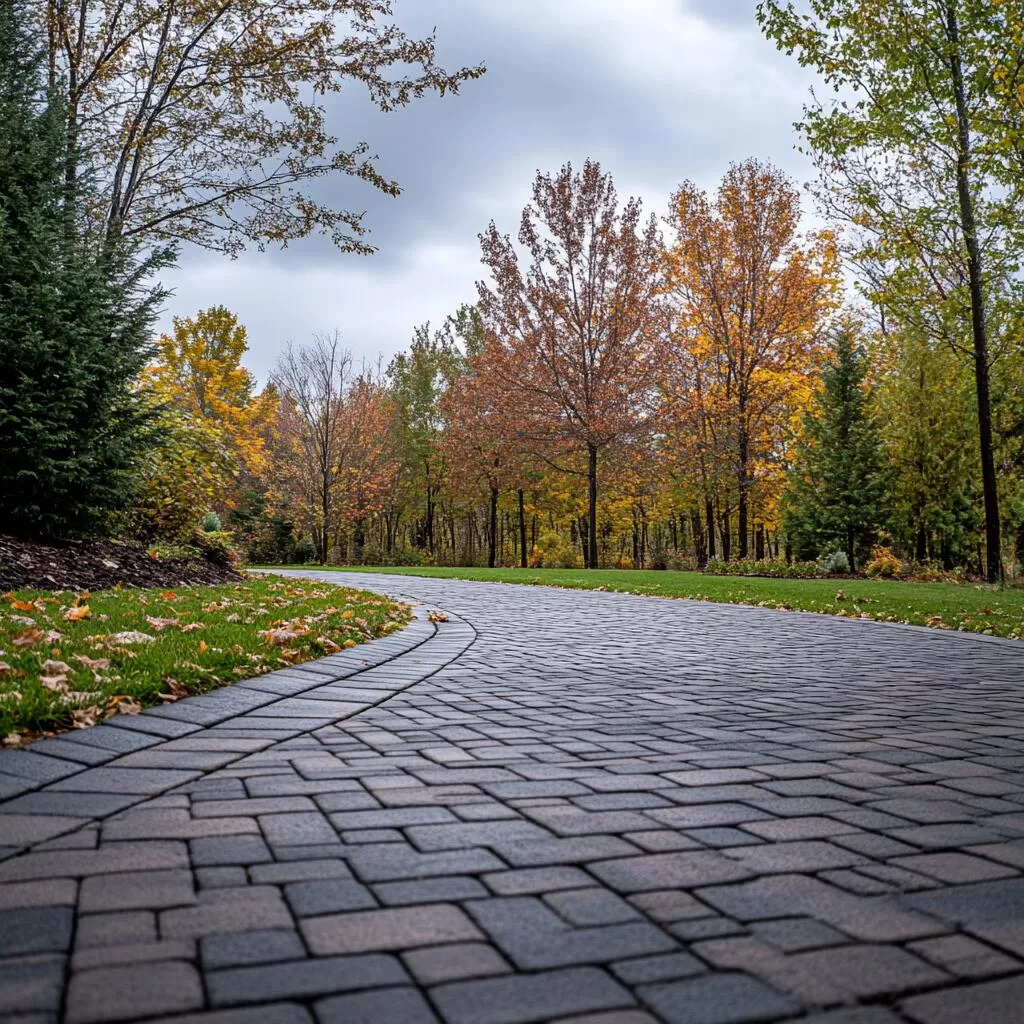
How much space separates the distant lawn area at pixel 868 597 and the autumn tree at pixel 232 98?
26.8ft

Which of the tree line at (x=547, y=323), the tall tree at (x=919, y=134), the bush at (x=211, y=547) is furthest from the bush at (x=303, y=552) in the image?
the tall tree at (x=919, y=134)

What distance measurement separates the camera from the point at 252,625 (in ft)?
19.7

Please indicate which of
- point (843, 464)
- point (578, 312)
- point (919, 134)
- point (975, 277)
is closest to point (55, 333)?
point (919, 134)

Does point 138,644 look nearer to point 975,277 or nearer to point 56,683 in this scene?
point 56,683

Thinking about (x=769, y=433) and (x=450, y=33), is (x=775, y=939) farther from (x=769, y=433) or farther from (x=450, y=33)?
(x=769, y=433)

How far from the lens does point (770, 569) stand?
19672mm

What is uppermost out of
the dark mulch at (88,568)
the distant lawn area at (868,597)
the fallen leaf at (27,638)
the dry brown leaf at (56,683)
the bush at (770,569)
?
the dark mulch at (88,568)

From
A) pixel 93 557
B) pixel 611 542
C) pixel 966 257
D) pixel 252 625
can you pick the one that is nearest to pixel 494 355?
pixel 966 257

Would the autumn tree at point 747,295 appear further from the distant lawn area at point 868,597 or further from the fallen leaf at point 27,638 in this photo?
the fallen leaf at point 27,638

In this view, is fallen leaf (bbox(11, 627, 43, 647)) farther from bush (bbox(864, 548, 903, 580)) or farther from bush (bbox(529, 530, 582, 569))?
bush (bbox(529, 530, 582, 569))

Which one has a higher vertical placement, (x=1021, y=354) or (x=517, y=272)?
(x=517, y=272)

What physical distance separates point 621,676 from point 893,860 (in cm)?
317

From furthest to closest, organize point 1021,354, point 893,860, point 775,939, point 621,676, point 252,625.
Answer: point 1021,354 → point 252,625 → point 621,676 → point 893,860 → point 775,939

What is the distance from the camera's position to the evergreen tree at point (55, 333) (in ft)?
29.0
